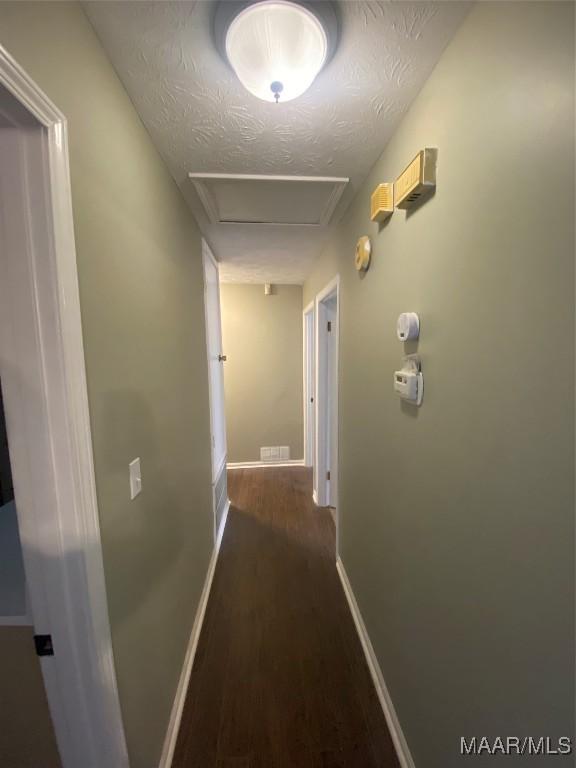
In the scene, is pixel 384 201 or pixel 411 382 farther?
pixel 384 201

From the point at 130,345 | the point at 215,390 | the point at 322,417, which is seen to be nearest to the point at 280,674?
the point at 130,345

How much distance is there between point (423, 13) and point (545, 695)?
1.52 meters

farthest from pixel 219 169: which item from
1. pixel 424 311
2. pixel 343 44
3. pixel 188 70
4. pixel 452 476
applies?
pixel 452 476

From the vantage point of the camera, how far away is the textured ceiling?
725 millimetres

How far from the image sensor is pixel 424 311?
3.17 feet

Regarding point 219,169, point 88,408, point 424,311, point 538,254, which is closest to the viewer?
point 538,254

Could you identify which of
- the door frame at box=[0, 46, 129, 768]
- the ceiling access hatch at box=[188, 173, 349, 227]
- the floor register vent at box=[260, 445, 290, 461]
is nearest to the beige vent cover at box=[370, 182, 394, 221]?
the ceiling access hatch at box=[188, 173, 349, 227]

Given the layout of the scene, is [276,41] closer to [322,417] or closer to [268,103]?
[268,103]

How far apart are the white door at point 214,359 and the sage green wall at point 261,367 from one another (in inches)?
41.3

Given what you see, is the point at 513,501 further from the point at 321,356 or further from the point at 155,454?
the point at 321,356

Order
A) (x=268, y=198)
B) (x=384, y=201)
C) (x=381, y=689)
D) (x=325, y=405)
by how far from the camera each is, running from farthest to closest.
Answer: (x=325, y=405) < (x=268, y=198) < (x=381, y=689) < (x=384, y=201)

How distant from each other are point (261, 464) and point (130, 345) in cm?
329

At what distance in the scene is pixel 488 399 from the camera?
0.69 meters

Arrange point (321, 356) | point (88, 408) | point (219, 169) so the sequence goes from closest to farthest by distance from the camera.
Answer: point (88, 408) < point (219, 169) < point (321, 356)
